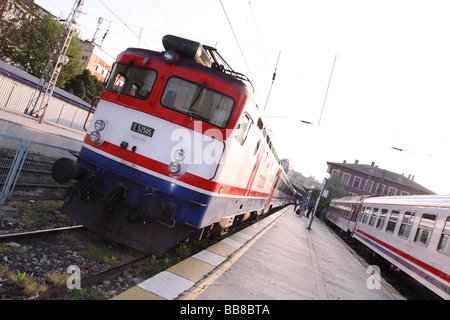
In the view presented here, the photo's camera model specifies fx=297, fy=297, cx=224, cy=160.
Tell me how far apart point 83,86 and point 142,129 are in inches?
1616

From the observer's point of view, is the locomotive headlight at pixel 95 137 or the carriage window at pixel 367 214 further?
the carriage window at pixel 367 214

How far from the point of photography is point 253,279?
5.29 meters

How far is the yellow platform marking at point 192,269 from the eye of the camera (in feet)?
15.2

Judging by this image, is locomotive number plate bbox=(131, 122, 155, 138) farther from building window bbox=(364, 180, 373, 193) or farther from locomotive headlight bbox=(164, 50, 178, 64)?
building window bbox=(364, 180, 373, 193)

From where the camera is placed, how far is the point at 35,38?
113ft

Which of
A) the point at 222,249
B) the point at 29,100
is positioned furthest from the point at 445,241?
the point at 29,100

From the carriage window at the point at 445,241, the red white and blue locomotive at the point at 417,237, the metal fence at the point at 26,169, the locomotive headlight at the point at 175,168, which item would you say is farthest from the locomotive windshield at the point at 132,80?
the carriage window at the point at 445,241

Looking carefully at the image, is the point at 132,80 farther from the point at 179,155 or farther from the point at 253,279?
the point at 253,279

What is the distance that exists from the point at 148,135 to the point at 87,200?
159 cm

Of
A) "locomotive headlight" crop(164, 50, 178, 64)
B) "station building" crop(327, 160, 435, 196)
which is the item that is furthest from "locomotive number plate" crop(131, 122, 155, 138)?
"station building" crop(327, 160, 435, 196)

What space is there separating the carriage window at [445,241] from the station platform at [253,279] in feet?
5.55

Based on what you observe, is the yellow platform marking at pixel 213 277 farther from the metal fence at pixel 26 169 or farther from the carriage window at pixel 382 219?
the carriage window at pixel 382 219

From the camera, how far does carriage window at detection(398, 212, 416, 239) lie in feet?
Result: 33.9

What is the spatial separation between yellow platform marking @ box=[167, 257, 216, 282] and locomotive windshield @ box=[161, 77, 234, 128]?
2.46 metres
